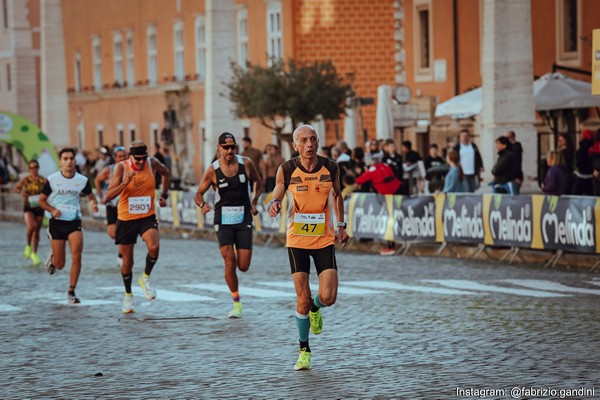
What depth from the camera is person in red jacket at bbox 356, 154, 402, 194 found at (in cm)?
2762

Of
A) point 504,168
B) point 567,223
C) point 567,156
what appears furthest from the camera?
point 504,168

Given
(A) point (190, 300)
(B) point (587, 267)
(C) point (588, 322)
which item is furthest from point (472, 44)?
(C) point (588, 322)

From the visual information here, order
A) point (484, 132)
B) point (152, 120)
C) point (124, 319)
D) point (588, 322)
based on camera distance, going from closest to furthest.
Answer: point (588, 322), point (124, 319), point (484, 132), point (152, 120)

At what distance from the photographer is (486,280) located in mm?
21375

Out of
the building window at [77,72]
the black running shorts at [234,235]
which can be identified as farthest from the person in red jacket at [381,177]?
the building window at [77,72]

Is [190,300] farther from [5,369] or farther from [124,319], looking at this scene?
[5,369]

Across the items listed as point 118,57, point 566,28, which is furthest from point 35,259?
point 118,57

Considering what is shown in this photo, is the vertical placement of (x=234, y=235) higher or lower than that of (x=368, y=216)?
higher

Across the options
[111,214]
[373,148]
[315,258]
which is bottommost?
[111,214]

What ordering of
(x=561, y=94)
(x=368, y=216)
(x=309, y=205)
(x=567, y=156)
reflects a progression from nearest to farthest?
1. (x=309, y=205)
2. (x=567, y=156)
3. (x=368, y=216)
4. (x=561, y=94)

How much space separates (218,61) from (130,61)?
30256mm

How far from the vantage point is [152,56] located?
64.9m

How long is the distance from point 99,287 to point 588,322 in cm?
805

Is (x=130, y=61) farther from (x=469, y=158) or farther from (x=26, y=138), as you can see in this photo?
(x=469, y=158)
